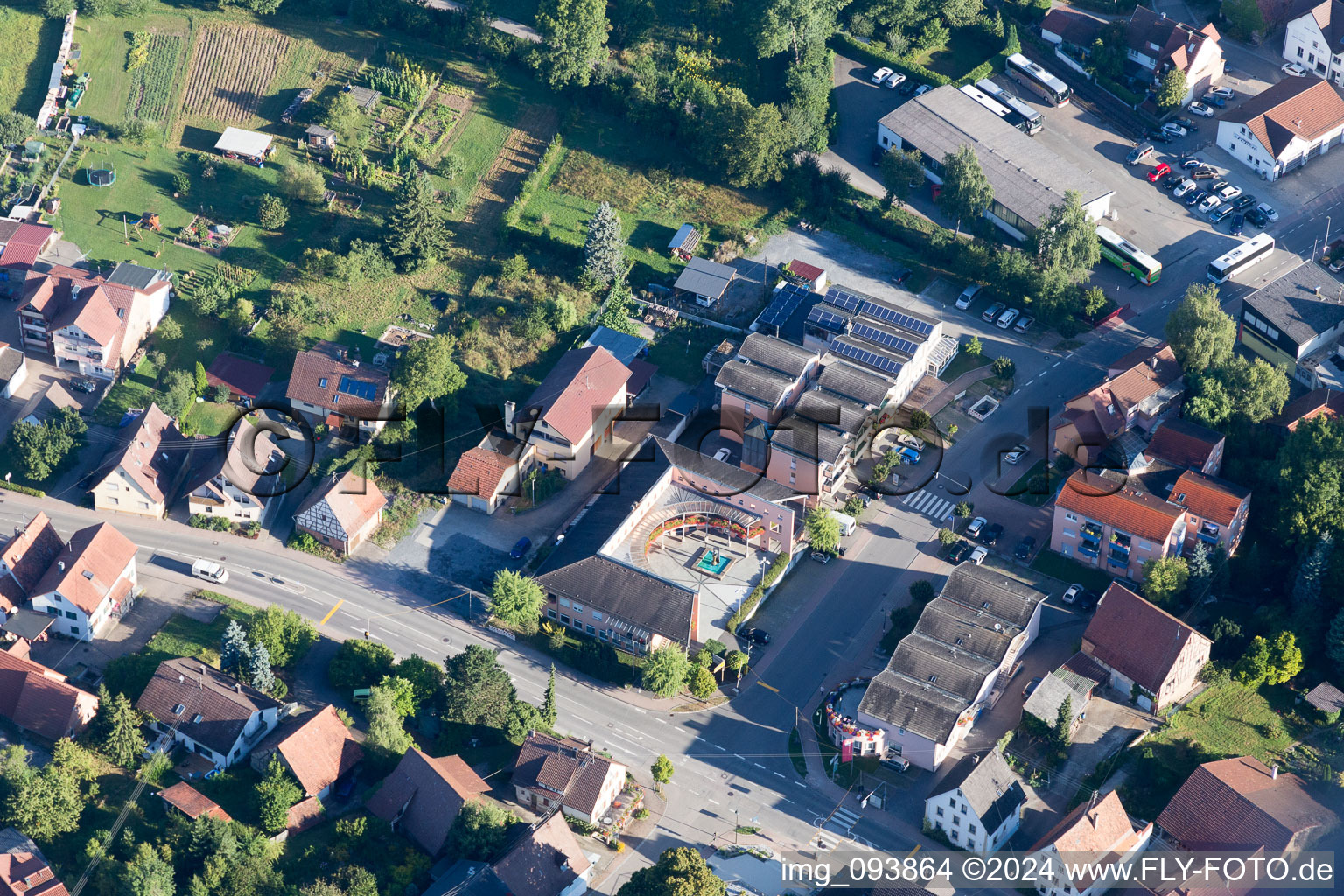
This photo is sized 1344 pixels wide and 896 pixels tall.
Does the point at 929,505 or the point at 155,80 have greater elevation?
the point at 155,80

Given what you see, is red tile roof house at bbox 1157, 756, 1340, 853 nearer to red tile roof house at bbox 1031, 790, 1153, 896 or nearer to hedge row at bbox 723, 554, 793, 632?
red tile roof house at bbox 1031, 790, 1153, 896

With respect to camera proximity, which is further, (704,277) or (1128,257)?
(704,277)

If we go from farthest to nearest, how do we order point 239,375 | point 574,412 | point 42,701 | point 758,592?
point 239,375
point 574,412
point 758,592
point 42,701

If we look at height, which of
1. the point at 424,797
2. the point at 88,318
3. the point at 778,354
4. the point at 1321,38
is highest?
the point at 1321,38

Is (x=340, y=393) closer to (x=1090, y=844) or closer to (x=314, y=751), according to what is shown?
(x=314, y=751)

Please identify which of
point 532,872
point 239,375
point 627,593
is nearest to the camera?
point 532,872

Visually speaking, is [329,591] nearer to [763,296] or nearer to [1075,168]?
[763,296]

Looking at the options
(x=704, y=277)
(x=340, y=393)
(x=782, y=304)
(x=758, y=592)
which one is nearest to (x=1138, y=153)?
(x=782, y=304)
